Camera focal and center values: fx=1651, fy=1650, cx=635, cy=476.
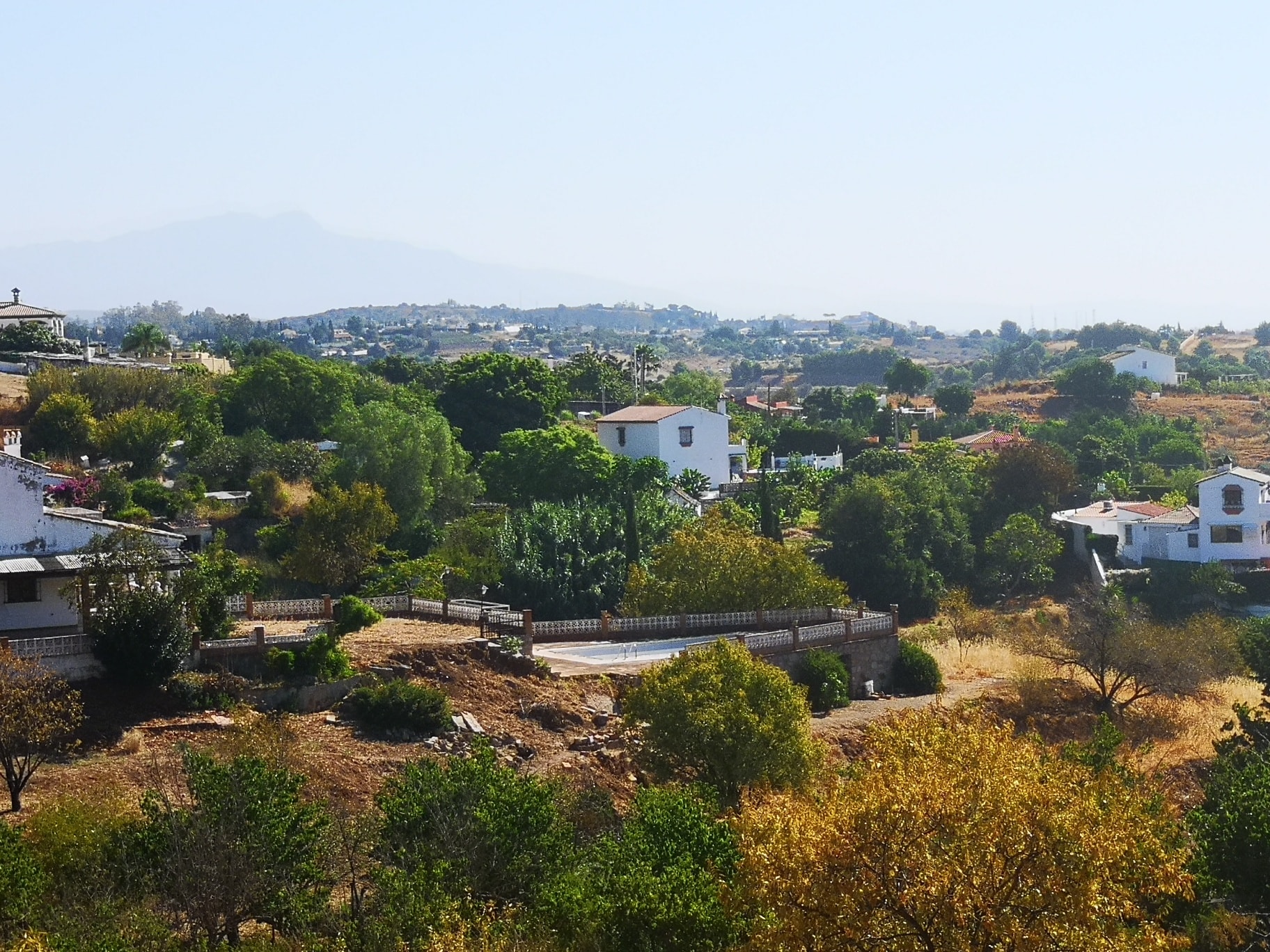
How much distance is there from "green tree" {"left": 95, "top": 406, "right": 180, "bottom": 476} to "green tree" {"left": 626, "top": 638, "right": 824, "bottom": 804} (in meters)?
29.6

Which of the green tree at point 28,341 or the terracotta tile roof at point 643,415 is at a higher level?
the green tree at point 28,341

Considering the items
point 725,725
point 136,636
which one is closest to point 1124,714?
point 725,725

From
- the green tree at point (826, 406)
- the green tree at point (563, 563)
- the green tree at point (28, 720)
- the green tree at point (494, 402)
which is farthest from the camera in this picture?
the green tree at point (826, 406)

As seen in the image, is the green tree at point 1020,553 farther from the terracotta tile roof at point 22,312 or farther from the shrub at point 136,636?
the terracotta tile roof at point 22,312

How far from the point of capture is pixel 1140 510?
61.8 meters

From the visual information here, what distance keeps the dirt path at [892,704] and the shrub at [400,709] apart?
8143mm

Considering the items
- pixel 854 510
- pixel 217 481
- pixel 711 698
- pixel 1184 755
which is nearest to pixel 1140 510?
pixel 854 510

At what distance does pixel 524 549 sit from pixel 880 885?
2935 cm

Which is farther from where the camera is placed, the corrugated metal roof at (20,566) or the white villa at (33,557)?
the white villa at (33,557)

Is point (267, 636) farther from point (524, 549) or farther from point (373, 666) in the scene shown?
point (524, 549)

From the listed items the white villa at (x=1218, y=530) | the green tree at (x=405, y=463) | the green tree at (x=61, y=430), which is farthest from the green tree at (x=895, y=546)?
the green tree at (x=61, y=430)

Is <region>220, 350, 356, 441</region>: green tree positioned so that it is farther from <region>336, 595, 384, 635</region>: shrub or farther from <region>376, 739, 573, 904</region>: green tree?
<region>376, 739, 573, 904</region>: green tree

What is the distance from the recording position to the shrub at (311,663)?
30.3m

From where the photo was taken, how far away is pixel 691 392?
97.3 meters
